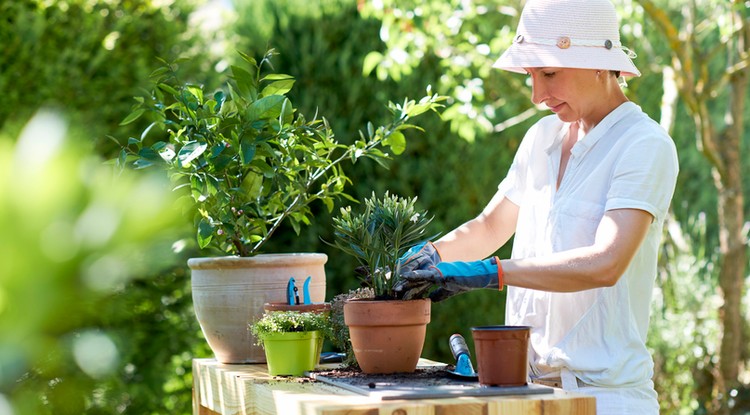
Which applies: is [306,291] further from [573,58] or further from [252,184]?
[573,58]

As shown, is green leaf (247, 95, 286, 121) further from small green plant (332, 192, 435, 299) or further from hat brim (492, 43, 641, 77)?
hat brim (492, 43, 641, 77)

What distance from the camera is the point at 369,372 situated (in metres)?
1.68

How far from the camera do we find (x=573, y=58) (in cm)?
192

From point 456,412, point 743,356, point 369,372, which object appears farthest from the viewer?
point 743,356

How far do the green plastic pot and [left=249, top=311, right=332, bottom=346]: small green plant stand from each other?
0.4 inches

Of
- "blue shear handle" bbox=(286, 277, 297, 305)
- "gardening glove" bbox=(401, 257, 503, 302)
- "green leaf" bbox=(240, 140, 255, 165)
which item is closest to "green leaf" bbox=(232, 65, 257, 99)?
"green leaf" bbox=(240, 140, 255, 165)

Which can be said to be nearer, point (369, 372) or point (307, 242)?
point (369, 372)

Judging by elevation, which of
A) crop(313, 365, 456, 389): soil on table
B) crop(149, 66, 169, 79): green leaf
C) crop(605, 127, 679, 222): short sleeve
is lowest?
crop(313, 365, 456, 389): soil on table

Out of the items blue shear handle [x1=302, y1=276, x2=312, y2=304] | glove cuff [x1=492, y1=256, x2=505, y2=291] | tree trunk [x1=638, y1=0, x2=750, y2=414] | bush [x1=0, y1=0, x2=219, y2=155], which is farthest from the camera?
tree trunk [x1=638, y1=0, x2=750, y2=414]

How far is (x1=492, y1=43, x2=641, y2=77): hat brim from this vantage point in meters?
1.92

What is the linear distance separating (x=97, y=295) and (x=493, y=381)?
3.99ft

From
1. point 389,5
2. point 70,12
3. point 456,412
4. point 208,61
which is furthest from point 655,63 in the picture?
point 456,412

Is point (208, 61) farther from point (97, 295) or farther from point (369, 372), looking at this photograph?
point (97, 295)

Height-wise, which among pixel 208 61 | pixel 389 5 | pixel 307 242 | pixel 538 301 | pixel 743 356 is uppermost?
pixel 389 5
